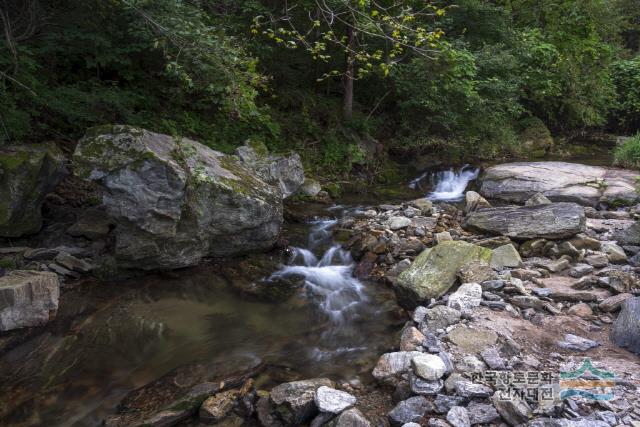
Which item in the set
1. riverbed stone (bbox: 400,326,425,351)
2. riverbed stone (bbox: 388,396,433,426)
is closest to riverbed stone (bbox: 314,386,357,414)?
riverbed stone (bbox: 388,396,433,426)

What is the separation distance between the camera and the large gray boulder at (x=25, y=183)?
19.9 feet

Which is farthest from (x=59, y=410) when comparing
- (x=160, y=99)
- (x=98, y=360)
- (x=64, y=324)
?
(x=160, y=99)

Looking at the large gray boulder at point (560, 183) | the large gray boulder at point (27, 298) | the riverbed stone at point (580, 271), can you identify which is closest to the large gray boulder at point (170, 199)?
the large gray boulder at point (27, 298)

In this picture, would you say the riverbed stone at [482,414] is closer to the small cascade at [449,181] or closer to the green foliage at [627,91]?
the small cascade at [449,181]

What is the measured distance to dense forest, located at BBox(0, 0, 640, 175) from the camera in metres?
5.75

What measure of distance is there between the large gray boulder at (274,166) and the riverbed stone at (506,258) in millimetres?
4179

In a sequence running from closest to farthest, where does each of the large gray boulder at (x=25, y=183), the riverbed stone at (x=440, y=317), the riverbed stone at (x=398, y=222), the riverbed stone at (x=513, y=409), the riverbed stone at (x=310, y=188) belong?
the riverbed stone at (x=513, y=409), the riverbed stone at (x=440, y=317), the large gray boulder at (x=25, y=183), the riverbed stone at (x=398, y=222), the riverbed stone at (x=310, y=188)

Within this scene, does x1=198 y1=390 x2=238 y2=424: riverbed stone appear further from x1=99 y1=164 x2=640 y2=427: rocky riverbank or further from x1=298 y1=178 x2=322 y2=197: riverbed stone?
x1=298 y1=178 x2=322 y2=197: riverbed stone

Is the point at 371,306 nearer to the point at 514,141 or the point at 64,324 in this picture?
the point at 64,324

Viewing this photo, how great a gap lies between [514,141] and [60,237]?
42.5ft

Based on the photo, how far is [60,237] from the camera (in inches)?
262

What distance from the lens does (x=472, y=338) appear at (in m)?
4.27

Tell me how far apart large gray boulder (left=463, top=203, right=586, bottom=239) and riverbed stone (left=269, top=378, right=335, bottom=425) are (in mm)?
4356

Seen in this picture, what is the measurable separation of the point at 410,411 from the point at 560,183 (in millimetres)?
7735
